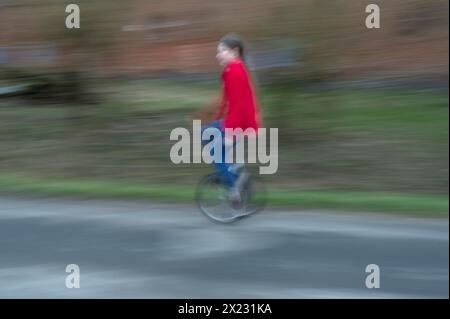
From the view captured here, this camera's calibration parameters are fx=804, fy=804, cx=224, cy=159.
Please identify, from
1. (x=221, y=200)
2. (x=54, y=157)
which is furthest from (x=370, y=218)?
(x=54, y=157)

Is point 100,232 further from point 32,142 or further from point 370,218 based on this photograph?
point 32,142

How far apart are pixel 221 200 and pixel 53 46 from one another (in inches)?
189

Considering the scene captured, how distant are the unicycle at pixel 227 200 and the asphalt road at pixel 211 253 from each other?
10 centimetres

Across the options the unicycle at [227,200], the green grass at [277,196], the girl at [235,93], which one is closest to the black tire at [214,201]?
the unicycle at [227,200]

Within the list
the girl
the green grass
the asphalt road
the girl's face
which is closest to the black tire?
the asphalt road

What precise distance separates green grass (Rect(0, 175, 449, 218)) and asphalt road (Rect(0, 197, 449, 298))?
258mm

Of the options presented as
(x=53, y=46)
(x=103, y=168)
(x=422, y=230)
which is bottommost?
(x=422, y=230)

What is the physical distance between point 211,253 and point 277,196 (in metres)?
2.14

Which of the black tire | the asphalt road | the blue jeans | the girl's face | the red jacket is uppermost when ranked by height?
the girl's face

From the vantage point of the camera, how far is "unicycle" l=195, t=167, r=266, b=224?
8.16 metres

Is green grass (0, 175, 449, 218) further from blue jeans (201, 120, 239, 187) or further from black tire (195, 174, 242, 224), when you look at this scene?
blue jeans (201, 120, 239, 187)

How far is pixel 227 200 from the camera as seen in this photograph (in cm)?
818

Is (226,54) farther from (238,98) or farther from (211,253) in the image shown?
(211,253)

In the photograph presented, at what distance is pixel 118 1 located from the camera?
11.5 metres
